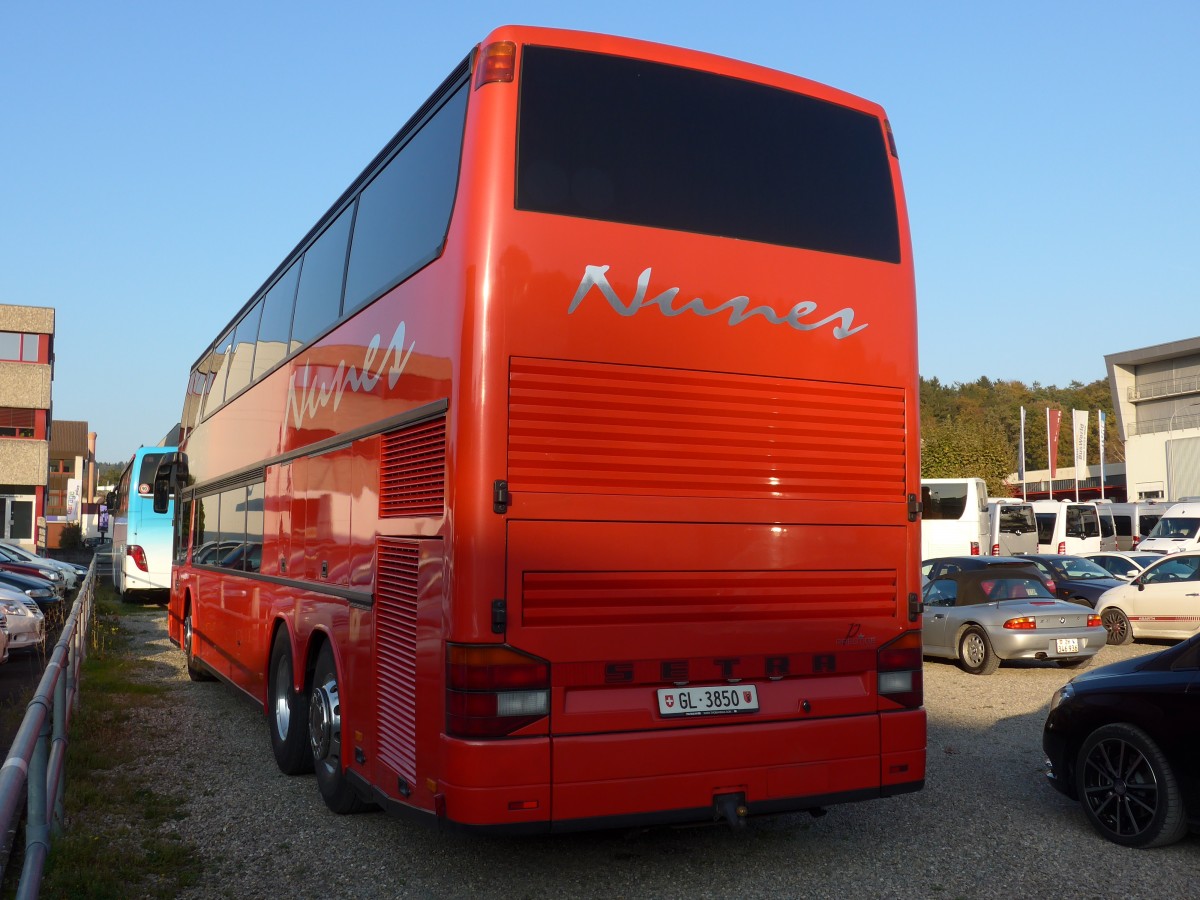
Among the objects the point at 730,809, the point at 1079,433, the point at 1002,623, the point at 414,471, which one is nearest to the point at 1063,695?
the point at 730,809

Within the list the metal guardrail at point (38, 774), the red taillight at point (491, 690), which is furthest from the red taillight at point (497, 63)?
the metal guardrail at point (38, 774)

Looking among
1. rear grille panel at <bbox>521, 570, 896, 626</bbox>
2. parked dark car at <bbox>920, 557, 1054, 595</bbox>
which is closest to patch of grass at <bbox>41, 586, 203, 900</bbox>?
rear grille panel at <bbox>521, 570, 896, 626</bbox>

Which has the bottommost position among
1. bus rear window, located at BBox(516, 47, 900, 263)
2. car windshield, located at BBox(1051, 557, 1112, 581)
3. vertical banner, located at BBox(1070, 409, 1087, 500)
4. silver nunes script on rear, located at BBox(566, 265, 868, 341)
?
car windshield, located at BBox(1051, 557, 1112, 581)

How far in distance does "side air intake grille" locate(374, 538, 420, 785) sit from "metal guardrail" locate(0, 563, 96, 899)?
5.25ft

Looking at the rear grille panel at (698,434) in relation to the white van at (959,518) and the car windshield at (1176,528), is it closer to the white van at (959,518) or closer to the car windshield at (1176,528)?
the white van at (959,518)

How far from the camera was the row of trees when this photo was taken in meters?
66.0

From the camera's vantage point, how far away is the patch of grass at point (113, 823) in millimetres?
5574

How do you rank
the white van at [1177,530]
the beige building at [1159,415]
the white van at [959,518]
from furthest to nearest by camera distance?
the beige building at [1159,415], the white van at [959,518], the white van at [1177,530]

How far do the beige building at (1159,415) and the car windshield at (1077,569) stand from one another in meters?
39.7

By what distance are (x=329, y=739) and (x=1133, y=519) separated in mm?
45829

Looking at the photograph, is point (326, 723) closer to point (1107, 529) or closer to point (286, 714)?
point (286, 714)

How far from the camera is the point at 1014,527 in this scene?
127 ft

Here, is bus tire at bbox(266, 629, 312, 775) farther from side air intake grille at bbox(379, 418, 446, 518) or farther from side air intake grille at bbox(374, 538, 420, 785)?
side air intake grille at bbox(379, 418, 446, 518)

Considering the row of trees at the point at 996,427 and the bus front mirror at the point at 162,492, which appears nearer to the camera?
the bus front mirror at the point at 162,492
